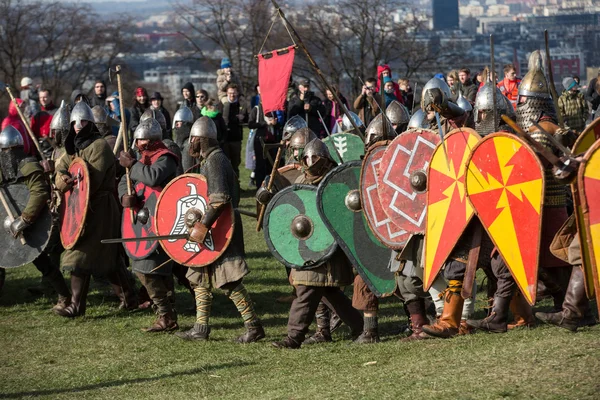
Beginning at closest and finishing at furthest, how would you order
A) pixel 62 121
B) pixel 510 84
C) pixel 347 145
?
pixel 62 121
pixel 347 145
pixel 510 84

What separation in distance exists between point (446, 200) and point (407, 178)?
1.35 feet

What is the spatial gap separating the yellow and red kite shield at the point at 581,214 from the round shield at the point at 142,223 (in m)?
3.52

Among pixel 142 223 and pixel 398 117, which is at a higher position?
pixel 398 117

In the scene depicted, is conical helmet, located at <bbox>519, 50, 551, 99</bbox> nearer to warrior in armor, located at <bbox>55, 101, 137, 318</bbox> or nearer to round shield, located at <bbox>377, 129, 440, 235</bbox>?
round shield, located at <bbox>377, 129, 440, 235</bbox>

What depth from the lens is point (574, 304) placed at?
638cm

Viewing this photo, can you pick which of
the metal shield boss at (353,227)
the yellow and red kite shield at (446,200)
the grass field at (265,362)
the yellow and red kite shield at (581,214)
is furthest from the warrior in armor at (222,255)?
the yellow and red kite shield at (581,214)

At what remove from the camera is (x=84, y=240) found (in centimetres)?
880

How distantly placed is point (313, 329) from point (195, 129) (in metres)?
1.76

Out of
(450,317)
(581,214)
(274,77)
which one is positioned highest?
(274,77)

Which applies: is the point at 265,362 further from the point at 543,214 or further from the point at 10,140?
the point at 10,140

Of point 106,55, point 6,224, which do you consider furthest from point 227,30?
point 6,224

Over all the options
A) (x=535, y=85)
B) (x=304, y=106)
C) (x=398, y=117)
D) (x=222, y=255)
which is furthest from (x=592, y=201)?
(x=304, y=106)

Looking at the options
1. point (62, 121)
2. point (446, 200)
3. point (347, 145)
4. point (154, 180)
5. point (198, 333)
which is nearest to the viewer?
point (446, 200)

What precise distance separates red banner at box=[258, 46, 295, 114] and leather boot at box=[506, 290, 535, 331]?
2.85 meters
